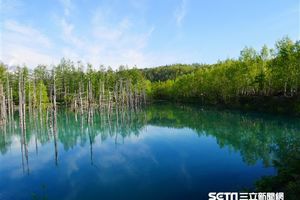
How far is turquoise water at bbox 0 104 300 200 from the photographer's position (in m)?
16.9

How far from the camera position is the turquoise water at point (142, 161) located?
55.6 ft

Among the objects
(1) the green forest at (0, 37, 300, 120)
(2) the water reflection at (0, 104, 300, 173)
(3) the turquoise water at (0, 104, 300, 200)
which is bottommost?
(3) the turquoise water at (0, 104, 300, 200)

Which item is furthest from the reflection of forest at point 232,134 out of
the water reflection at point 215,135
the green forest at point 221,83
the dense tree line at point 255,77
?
the dense tree line at point 255,77

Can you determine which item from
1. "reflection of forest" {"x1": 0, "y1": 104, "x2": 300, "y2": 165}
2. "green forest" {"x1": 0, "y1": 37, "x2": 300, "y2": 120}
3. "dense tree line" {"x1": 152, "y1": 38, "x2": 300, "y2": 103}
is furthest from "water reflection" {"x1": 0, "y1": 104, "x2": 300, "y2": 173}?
"dense tree line" {"x1": 152, "y1": 38, "x2": 300, "y2": 103}

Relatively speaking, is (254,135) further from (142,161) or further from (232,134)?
(142,161)

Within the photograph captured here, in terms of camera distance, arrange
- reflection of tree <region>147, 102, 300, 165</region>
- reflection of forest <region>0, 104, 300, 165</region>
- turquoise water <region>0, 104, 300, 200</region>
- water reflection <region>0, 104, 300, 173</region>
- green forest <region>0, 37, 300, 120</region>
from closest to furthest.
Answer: turquoise water <region>0, 104, 300, 200</region> → reflection of tree <region>147, 102, 300, 165</region> → reflection of forest <region>0, 104, 300, 165</region> → water reflection <region>0, 104, 300, 173</region> → green forest <region>0, 37, 300, 120</region>

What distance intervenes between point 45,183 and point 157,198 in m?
8.59

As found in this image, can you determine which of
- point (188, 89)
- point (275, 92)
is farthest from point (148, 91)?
point (275, 92)

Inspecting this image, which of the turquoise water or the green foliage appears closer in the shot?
the turquoise water

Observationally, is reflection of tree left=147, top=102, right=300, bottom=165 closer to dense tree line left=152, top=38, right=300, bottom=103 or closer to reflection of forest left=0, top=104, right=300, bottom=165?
reflection of forest left=0, top=104, right=300, bottom=165

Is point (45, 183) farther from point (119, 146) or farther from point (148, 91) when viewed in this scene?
point (148, 91)

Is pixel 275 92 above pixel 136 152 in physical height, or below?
above

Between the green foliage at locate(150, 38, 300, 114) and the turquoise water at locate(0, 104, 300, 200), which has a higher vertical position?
the green foliage at locate(150, 38, 300, 114)

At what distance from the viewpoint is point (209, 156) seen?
24859 millimetres
